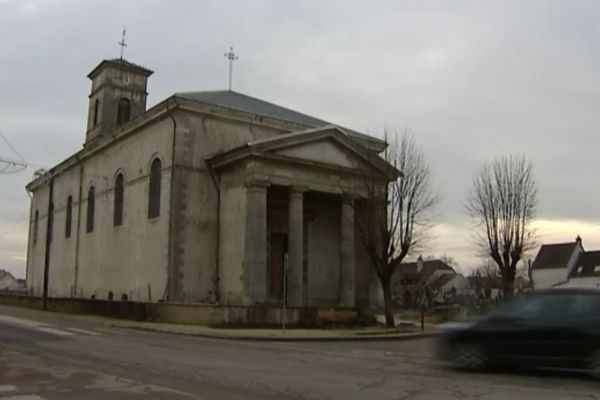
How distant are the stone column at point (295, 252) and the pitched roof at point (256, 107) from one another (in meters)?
6.57

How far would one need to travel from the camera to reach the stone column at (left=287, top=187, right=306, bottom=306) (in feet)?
107

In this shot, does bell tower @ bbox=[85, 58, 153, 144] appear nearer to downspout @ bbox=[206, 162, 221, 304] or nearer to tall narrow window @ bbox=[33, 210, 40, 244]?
tall narrow window @ bbox=[33, 210, 40, 244]

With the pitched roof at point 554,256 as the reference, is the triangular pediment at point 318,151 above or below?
above

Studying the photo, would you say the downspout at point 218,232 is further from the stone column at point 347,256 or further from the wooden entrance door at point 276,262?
the stone column at point 347,256

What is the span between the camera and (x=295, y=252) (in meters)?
32.7

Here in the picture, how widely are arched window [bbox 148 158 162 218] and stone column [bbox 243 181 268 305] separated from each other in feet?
22.4

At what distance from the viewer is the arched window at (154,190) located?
3631cm

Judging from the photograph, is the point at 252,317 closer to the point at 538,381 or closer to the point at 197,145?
the point at 197,145

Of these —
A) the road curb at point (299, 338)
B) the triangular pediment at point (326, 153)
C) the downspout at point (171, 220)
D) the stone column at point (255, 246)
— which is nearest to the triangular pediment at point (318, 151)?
the triangular pediment at point (326, 153)

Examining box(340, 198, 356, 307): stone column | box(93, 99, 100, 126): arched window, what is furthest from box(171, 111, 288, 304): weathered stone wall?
box(93, 99, 100, 126): arched window

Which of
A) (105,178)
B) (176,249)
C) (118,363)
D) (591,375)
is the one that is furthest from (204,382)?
(105,178)

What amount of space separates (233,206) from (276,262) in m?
5.08

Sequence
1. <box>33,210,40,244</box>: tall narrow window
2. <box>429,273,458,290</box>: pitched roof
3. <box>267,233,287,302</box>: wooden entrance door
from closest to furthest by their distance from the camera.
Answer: <box>267,233,287,302</box>: wooden entrance door → <box>33,210,40,244</box>: tall narrow window → <box>429,273,458,290</box>: pitched roof

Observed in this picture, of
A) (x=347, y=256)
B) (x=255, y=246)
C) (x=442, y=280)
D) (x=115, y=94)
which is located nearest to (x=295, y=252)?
(x=255, y=246)
